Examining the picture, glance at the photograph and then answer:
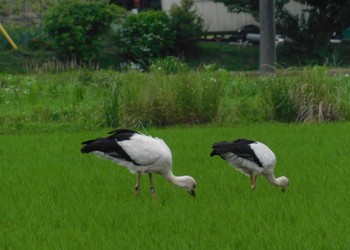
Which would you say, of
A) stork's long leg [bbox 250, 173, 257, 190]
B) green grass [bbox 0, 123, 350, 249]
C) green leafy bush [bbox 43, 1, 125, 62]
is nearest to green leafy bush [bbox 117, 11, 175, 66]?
green leafy bush [bbox 43, 1, 125, 62]

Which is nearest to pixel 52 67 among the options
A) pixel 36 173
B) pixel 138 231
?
pixel 36 173

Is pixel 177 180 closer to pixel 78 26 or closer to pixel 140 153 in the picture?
pixel 140 153

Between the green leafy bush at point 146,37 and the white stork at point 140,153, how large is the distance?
21330 millimetres

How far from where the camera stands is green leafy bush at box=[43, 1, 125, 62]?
29.6 meters

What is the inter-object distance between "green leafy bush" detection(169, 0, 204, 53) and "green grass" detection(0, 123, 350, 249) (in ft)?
61.3

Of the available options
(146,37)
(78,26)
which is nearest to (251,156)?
(78,26)

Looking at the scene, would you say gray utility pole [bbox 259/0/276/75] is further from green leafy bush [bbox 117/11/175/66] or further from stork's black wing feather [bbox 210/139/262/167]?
stork's black wing feather [bbox 210/139/262/167]

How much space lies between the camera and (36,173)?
10.9 m

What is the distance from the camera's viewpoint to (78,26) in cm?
3005

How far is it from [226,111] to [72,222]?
872cm

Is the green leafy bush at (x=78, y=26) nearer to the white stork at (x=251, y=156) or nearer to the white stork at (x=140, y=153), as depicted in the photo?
the white stork at (x=140, y=153)

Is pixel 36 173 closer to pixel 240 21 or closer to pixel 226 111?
pixel 226 111

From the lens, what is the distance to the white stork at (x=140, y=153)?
29.0 feet

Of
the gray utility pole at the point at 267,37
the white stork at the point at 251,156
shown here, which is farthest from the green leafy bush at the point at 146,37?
the white stork at the point at 251,156
